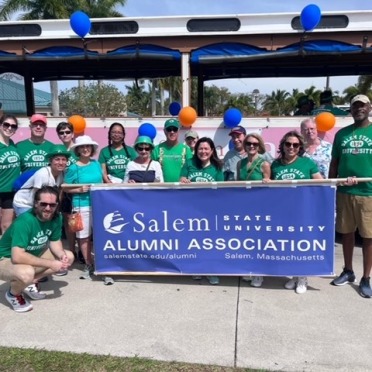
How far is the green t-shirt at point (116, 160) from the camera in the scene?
4523mm

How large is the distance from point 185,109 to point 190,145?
2.47 feet

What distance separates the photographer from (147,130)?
5523mm

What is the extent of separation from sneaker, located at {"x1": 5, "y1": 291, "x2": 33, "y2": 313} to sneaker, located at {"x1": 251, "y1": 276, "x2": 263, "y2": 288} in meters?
2.09

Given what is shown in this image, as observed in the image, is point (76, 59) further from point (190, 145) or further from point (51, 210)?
point (51, 210)

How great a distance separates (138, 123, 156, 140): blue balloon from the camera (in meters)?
5.52

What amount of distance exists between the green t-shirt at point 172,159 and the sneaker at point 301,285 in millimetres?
1654

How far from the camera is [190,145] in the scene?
16.2 feet

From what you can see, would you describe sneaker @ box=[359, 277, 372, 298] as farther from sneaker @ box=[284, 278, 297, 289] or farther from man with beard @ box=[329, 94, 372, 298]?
sneaker @ box=[284, 278, 297, 289]

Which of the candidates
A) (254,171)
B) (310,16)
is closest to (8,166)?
(254,171)

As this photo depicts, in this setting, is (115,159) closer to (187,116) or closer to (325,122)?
(187,116)

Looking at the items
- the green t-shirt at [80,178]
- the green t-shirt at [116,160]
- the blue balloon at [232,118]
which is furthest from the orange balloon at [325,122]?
the green t-shirt at [80,178]

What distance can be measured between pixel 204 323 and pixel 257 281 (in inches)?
37.5

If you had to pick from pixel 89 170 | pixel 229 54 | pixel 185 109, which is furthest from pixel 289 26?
pixel 89 170

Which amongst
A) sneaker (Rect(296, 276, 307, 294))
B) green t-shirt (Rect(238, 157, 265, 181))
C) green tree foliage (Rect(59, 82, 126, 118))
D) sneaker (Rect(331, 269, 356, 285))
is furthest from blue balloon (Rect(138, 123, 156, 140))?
green tree foliage (Rect(59, 82, 126, 118))
